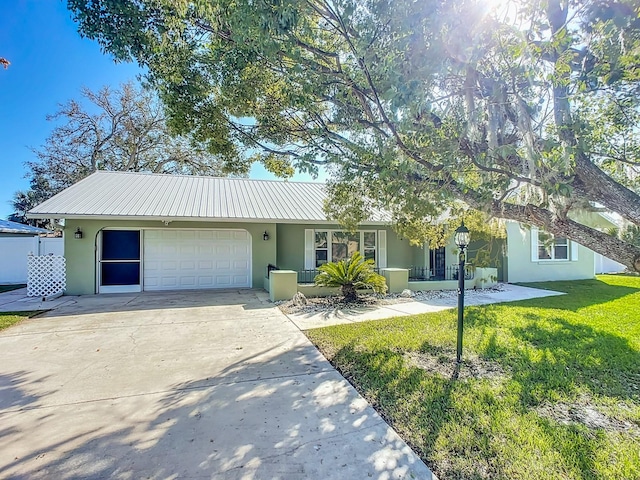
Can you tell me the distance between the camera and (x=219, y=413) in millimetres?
3268

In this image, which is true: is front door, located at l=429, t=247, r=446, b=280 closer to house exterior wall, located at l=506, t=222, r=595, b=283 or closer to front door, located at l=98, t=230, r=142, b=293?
house exterior wall, located at l=506, t=222, r=595, b=283

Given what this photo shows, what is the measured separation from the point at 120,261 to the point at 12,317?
382 centimetres

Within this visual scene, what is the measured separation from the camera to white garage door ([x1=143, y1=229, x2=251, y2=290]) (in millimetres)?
11078

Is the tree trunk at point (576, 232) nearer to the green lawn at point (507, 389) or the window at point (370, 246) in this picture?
the green lawn at point (507, 389)

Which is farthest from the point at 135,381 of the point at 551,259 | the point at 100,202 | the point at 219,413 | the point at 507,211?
the point at 551,259

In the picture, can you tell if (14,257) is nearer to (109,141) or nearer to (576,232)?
(109,141)

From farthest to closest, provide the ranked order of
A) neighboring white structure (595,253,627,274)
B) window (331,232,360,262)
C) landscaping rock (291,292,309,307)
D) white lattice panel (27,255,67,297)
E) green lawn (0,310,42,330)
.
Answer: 1. neighboring white structure (595,253,627,274)
2. window (331,232,360,262)
3. white lattice panel (27,255,67,297)
4. landscaping rock (291,292,309,307)
5. green lawn (0,310,42,330)

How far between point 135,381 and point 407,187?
4.16 meters

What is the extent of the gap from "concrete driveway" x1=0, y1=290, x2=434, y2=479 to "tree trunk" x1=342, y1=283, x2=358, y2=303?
315cm

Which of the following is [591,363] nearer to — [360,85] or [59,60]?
[360,85]

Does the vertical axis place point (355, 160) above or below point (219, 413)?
above

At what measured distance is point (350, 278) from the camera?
29.6 ft

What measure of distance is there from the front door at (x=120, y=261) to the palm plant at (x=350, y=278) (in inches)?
248

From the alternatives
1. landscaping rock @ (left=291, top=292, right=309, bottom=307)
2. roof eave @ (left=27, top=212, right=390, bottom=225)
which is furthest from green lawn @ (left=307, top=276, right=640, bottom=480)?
roof eave @ (left=27, top=212, right=390, bottom=225)
